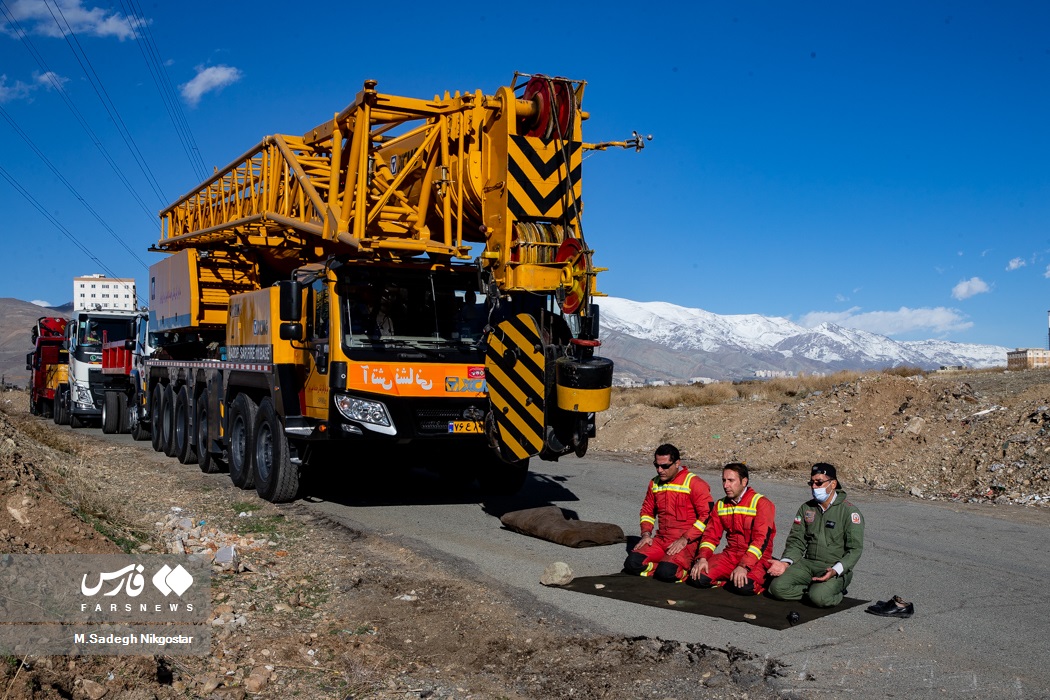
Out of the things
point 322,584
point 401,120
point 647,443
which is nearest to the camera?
point 322,584

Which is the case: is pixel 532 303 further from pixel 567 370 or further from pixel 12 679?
pixel 12 679

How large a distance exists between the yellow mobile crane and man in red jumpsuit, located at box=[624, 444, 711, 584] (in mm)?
1393

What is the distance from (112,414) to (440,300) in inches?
689

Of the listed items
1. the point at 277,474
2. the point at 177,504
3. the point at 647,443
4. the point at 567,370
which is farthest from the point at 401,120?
the point at 647,443

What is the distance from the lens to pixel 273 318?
38.1 ft

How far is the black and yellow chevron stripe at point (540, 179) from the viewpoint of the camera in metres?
9.72

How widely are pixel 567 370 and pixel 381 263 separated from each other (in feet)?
8.70

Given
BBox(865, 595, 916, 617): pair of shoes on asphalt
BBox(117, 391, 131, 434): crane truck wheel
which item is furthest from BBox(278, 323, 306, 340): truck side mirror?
BBox(117, 391, 131, 434): crane truck wheel

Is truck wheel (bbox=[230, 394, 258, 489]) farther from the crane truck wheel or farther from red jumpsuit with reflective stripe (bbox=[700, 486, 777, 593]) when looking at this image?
the crane truck wheel

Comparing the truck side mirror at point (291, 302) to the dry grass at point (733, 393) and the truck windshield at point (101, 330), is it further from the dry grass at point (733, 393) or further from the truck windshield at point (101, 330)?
the dry grass at point (733, 393)

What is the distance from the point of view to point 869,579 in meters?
7.68

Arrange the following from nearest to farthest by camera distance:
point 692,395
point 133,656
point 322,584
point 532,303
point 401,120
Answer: point 133,656 → point 322,584 → point 532,303 → point 401,120 → point 692,395

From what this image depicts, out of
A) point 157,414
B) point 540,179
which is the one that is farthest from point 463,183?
point 157,414

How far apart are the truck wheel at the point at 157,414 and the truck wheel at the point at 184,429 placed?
42.8 inches
